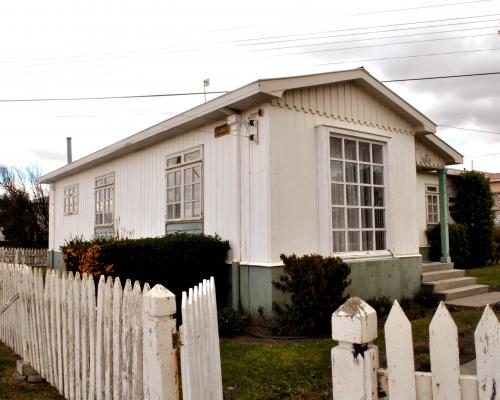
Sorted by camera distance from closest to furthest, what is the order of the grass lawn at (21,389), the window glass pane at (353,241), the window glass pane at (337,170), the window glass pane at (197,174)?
1. the grass lawn at (21,389)
2. the window glass pane at (337,170)
3. the window glass pane at (353,241)
4. the window glass pane at (197,174)

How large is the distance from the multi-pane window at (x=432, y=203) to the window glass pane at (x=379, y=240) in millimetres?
6342

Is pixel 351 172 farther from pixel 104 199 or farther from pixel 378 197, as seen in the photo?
pixel 104 199

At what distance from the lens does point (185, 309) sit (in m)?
2.61

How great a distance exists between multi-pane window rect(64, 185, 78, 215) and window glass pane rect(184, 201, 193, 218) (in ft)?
24.7

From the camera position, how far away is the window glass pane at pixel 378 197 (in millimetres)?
8609

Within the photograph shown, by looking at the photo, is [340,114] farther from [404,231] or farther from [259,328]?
[259,328]

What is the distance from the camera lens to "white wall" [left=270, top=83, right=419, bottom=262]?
23.2ft

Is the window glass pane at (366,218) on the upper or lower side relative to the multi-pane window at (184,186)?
lower

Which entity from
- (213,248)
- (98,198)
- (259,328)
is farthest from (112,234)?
(259,328)

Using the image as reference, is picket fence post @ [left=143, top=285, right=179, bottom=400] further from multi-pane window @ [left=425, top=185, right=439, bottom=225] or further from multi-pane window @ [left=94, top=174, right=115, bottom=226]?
multi-pane window @ [left=425, top=185, right=439, bottom=225]

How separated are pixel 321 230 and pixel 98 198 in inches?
329

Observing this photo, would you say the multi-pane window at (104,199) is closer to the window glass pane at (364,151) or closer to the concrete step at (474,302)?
the window glass pane at (364,151)

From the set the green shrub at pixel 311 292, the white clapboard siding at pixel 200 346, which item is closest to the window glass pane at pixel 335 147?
the green shrub at pixel 311 292

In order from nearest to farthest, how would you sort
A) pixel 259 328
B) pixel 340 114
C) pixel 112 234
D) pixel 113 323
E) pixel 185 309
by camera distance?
pixel 185 309
pixel 113 323
pixel 259 328
pixel 340 114
pixel 112 234
